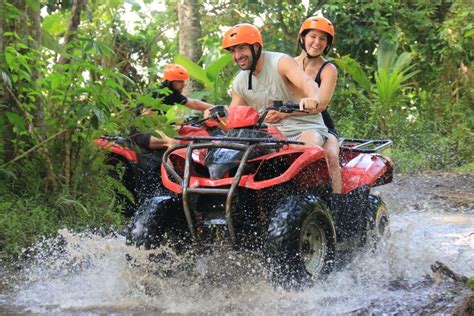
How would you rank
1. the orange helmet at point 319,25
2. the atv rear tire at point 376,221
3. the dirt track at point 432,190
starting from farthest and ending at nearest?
the dirt track at point 432,190
the orange helmet at point 319,25
the atv rear tire at point 376,221

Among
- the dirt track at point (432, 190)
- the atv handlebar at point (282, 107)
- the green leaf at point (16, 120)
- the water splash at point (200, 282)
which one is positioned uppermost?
the atv handlebar at point (282, 107)

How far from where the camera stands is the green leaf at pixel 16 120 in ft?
18.8

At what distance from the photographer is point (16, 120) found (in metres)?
5.75

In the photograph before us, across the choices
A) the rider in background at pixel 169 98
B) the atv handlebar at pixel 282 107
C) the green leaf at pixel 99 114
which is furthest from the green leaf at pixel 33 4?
the atv handlebar at pixel 282 107

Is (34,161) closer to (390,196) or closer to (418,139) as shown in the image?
(390,196)

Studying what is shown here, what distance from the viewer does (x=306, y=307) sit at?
4164 mm

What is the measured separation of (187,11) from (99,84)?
657 cm

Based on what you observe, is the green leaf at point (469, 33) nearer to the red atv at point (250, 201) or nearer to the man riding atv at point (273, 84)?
the man riding atv at point (273, 84)

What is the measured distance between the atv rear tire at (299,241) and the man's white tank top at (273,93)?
0.84 meters

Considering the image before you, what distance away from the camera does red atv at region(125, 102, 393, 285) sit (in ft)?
14.3

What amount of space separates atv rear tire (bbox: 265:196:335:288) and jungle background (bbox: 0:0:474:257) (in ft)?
6.09

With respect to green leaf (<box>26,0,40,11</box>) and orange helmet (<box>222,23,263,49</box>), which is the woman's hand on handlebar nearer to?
orange helmet (<box>222,23,263,49</box>)

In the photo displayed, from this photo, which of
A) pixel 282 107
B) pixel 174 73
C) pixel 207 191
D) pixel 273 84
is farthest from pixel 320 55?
pixel 207 191

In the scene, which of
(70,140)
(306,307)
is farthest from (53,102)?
(306,307)
